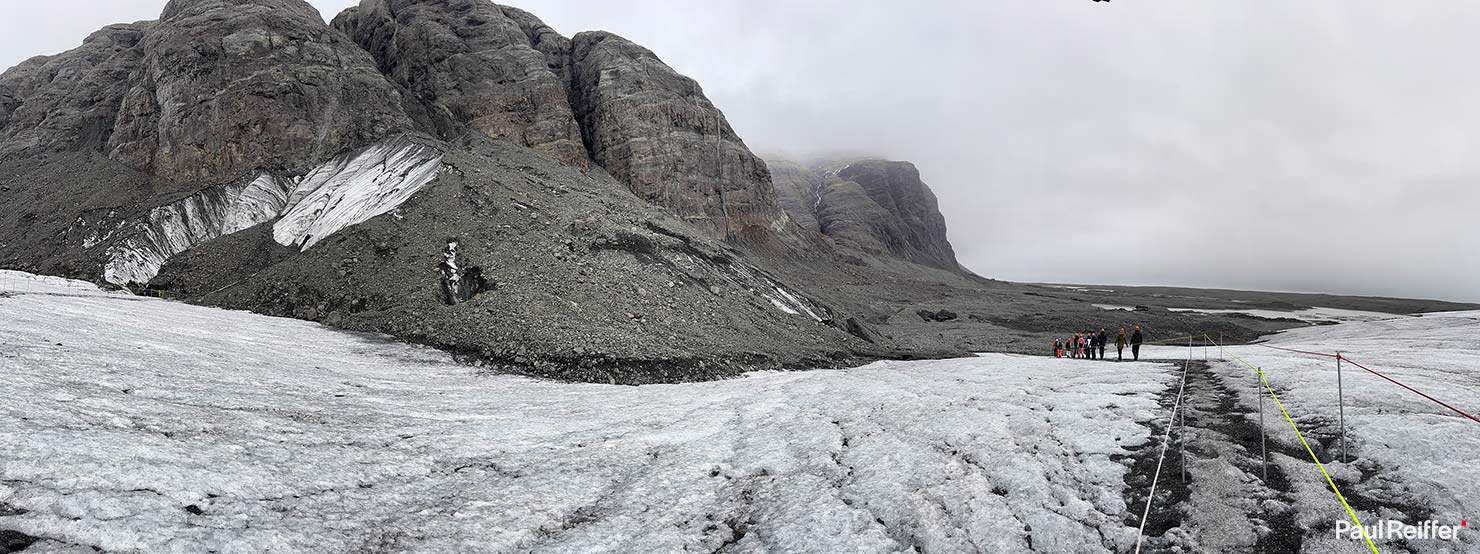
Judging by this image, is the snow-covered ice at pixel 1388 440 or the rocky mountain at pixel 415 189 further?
the rocky mountain at pixel 415 189

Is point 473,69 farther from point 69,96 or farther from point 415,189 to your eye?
point 415,189

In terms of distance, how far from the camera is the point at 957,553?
5902 mm

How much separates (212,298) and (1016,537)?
105 ft

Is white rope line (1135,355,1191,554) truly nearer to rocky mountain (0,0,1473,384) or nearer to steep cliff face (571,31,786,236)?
rocky mountain (0,0,1473,384)

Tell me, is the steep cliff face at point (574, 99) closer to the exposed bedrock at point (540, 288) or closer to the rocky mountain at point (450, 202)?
the rocky mountain at point (450, 202)

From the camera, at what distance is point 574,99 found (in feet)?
216

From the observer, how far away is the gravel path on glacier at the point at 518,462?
564cm

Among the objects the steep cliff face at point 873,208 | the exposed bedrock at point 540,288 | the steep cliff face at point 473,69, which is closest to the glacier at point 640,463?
the exposed bedrock at point 540,288

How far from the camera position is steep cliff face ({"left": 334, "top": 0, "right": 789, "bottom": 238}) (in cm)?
5666

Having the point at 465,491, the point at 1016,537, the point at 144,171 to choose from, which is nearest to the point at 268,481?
the point at 465,491

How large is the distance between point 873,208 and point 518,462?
131172mm

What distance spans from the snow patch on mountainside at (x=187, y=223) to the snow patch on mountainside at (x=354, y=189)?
1.68 metres

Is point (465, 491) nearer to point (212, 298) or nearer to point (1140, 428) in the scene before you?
point (1140, 428)

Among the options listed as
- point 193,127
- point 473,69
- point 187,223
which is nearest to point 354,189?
point 187,223
